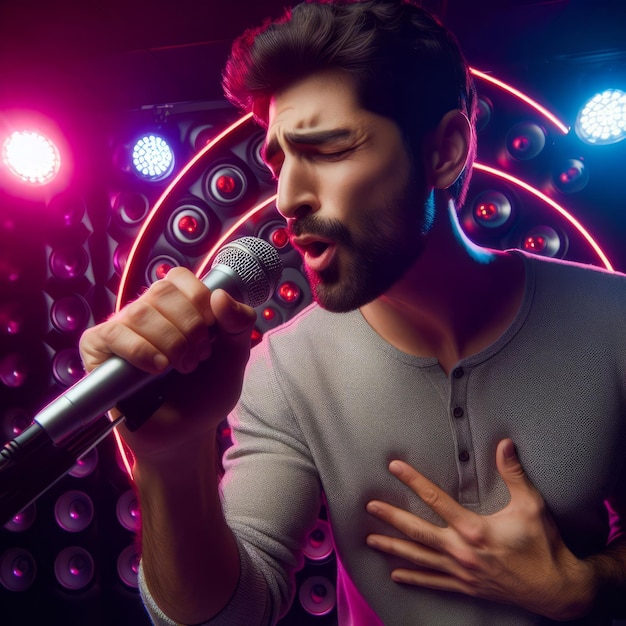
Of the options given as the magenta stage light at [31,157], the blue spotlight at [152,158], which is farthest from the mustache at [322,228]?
the magenta stage light at [31,157]

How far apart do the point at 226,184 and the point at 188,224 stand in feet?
0.79

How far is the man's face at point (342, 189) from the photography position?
94cm

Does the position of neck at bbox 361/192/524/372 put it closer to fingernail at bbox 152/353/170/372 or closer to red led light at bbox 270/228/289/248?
fingernail at bbox 152/353/170/372

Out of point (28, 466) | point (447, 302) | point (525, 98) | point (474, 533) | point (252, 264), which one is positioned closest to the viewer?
point (28, 466)

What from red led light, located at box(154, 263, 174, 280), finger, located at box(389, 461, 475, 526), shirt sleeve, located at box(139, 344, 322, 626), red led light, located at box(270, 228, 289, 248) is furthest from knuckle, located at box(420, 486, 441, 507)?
red led light, located at box(154, 263, 174, 280)

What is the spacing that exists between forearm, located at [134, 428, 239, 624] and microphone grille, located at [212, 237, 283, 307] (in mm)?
277

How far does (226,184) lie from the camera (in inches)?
75.1

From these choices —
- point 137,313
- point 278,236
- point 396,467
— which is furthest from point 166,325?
point 278,236

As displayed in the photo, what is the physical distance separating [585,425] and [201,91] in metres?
1.97

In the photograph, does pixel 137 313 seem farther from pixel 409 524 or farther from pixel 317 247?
pixel 409 524

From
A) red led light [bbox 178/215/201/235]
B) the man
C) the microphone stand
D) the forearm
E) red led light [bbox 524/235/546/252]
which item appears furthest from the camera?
red led light [bbox 178/215/201/235]

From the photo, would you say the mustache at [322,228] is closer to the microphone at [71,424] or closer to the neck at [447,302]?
the neck at [447,302]

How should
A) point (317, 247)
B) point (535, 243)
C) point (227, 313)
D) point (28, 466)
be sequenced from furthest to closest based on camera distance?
point (535, 243), point (317, 247), point (227, 313), point (28, 466)

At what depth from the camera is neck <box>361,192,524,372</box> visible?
1.09m
